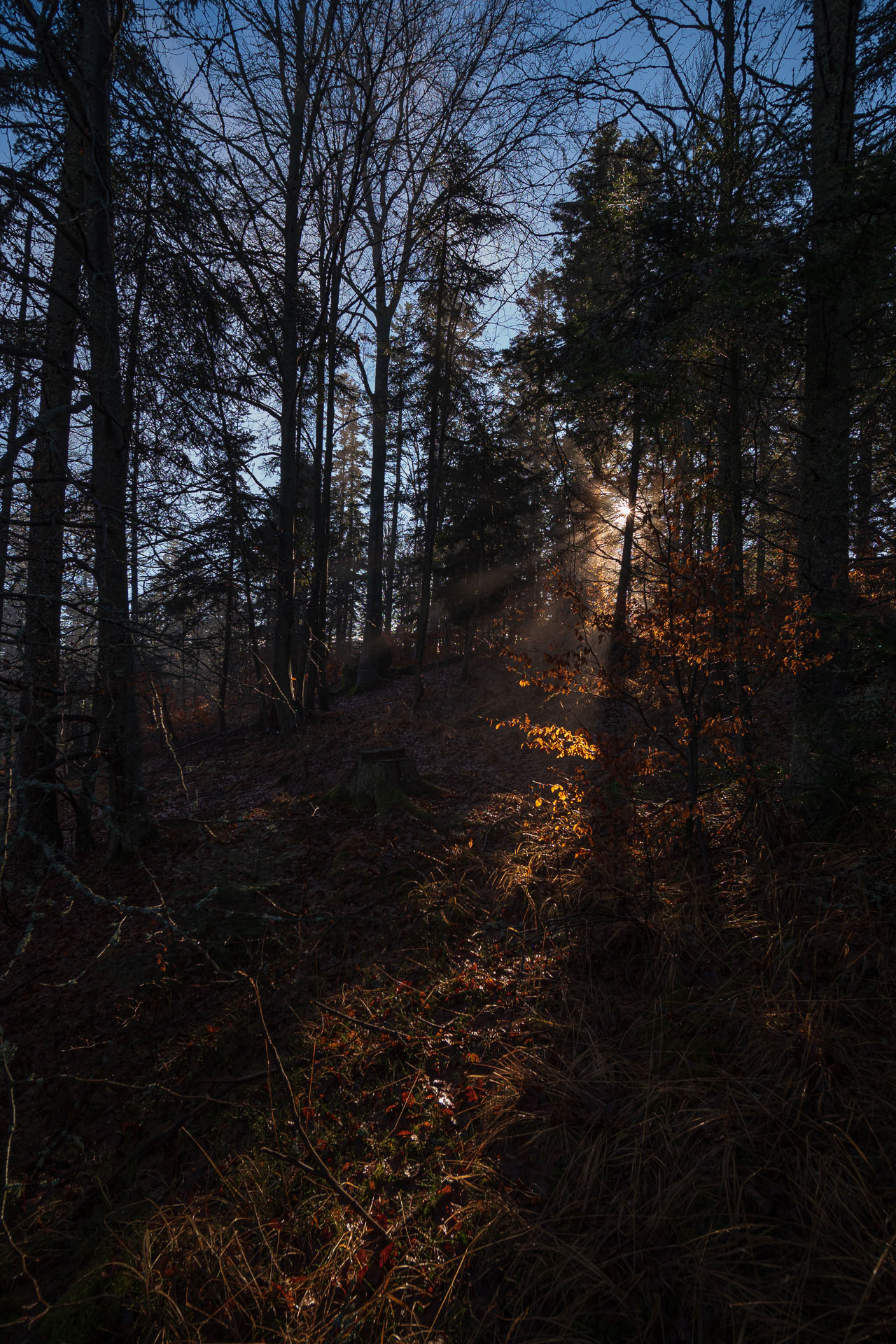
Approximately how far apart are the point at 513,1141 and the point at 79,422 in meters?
7.51

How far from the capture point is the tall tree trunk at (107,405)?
472 centimetres

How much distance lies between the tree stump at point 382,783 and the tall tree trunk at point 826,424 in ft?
14.5

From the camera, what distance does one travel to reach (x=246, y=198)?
5801 mm

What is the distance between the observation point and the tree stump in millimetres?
7070

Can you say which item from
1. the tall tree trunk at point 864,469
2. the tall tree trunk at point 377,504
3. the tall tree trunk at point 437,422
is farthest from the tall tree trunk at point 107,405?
the tall tree trunk at point 377,504

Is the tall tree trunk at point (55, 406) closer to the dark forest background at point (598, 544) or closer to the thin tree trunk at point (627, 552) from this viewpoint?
the dark forest background at point (598, 544)

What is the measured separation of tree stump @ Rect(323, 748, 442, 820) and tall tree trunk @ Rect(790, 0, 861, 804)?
4417 millimetres

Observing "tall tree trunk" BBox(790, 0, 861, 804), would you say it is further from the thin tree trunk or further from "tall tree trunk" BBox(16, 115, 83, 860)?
"tall tree trunk" BBox(16, 115, 83, 860)

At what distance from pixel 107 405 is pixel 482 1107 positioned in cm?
663

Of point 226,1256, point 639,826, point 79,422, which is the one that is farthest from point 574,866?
point 79,422

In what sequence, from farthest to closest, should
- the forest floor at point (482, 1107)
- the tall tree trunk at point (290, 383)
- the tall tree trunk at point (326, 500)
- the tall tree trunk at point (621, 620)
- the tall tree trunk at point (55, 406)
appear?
1. the tall tree trunk at point (326, 500)
2. the tall tree trunk at point (290, 383)
3. the tall tree trunk at point (55, 406)
4. the tall tree trunk at point (621, 620)
5. the forest floor at point (482, 1107)

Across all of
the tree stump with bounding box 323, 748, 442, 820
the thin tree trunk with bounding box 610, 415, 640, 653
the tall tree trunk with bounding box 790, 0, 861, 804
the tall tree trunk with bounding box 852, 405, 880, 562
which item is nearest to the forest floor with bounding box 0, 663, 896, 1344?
the tall tree trunk with bounding box 790, 0, 861, 804

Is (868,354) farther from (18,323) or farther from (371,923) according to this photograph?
(18,323)

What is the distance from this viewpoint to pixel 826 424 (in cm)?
422
